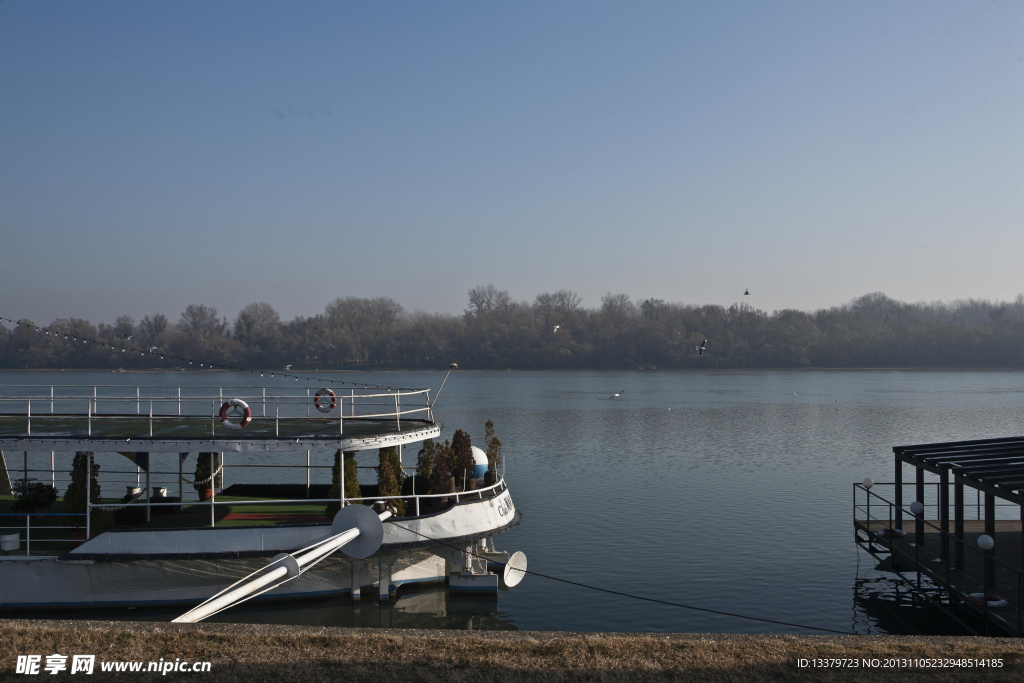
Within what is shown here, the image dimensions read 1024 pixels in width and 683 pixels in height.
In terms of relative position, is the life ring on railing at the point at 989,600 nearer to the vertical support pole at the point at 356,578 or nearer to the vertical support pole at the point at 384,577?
the vertical support pole at the point at 384,577

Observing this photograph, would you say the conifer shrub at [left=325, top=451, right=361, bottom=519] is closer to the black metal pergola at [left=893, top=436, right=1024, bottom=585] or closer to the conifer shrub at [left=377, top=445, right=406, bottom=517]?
the conifer shrub at [left=377, top=445, right=406, bottom=517]

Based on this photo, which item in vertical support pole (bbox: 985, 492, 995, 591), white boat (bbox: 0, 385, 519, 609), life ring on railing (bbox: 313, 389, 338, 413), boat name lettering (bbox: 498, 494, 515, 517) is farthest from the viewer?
boat name lettering (bbox: 498, 494, 515, 517)

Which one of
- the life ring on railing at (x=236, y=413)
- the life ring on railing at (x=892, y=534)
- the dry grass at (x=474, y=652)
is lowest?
the life ring on railing at (x=892, y=534)

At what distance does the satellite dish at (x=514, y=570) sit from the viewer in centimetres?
1770

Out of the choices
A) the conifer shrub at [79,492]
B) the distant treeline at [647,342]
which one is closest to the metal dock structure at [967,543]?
the conifer shrub at [79,492]

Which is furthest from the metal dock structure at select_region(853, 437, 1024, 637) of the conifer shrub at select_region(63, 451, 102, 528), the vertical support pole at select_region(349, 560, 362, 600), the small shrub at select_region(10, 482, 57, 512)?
the small shrub at select_region(10, 482, 57, 512)

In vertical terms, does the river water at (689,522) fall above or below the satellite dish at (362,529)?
below

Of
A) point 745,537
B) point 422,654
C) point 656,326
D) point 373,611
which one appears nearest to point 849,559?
point 745,537

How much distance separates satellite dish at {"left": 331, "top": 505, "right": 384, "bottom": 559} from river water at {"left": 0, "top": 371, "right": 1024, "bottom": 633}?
172 centimetres

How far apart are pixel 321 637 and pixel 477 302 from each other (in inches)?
6304

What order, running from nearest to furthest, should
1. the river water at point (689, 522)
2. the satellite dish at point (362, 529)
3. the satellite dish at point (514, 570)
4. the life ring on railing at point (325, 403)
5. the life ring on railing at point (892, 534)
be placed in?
the satellite dish at point (362, 529) → the river water at point (689, 522) → the life ring on railing at point (325, 403) → the satellite dish at point (514, 570) → the life ring on railing at point (892, 534)

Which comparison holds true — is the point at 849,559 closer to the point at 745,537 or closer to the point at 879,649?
the point at 745,537

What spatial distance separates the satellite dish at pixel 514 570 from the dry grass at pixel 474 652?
792 cm

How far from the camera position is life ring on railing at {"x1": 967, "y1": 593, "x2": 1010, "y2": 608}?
14.1 m
